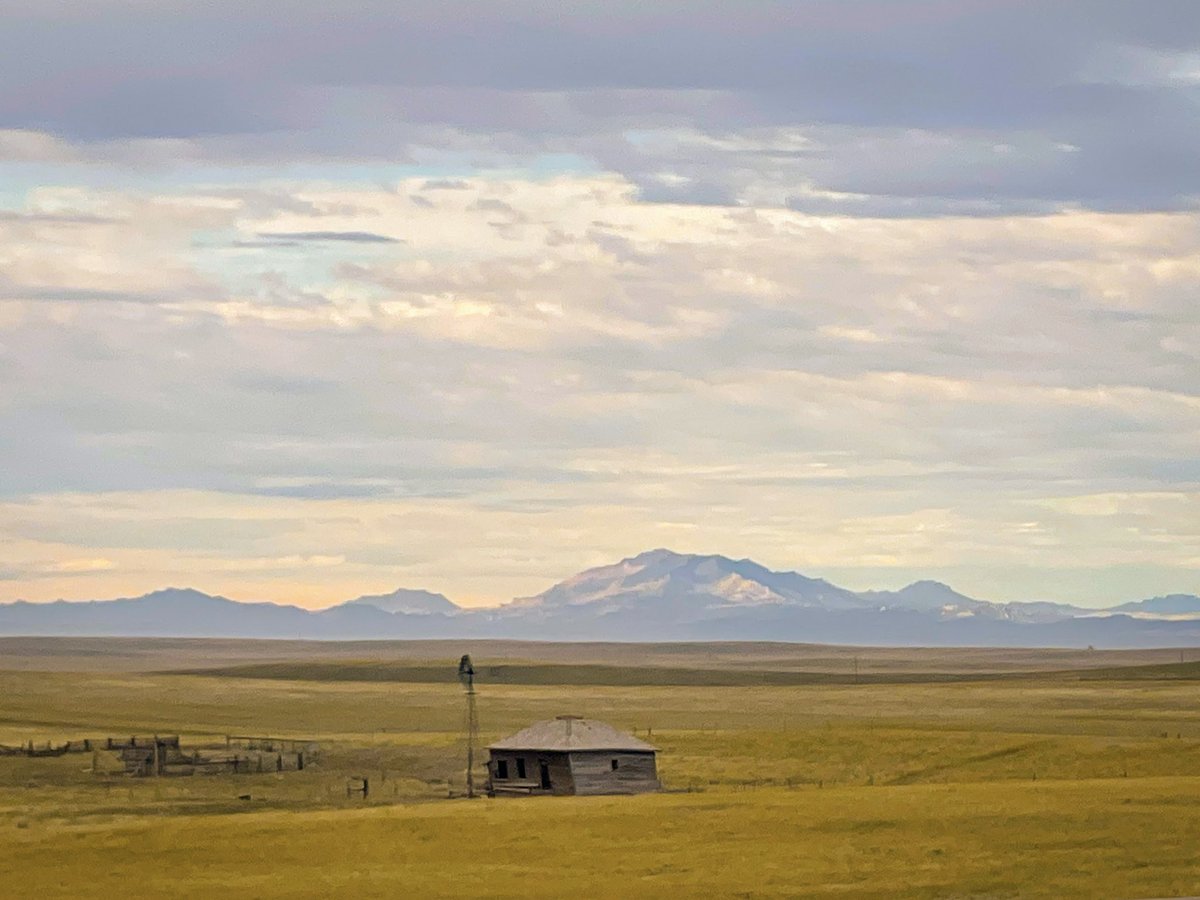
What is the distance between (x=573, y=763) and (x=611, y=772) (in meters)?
1.59

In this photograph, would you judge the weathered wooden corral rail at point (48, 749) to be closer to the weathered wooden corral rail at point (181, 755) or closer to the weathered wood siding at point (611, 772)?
the weathered wooden corral rail at point (181, 755)

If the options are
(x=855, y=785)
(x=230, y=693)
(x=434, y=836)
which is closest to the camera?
(x=434, y=836)

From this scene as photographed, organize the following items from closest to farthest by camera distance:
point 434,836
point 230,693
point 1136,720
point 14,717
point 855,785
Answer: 1. point 434,836
2. point 855,785
3. point 1136,720
4. point 14,717
5. point 230,693

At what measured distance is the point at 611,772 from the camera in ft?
287

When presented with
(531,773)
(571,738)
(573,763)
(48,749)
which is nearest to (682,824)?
(573,763)

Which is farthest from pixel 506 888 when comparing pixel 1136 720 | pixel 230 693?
pixel 230 693

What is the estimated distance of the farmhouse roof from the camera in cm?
8769

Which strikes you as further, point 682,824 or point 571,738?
point 571,738

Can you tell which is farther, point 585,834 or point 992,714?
point 992,714

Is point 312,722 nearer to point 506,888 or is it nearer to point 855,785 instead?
point 855,785

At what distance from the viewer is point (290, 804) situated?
80562 mm

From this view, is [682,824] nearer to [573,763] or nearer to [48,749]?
[573,763]

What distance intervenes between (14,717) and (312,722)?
19461mm

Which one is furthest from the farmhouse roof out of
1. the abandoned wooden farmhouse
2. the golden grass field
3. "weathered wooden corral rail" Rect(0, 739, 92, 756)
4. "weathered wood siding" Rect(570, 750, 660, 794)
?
"weathered wooden corral rail" Rect(0, 739, 92, 756)
